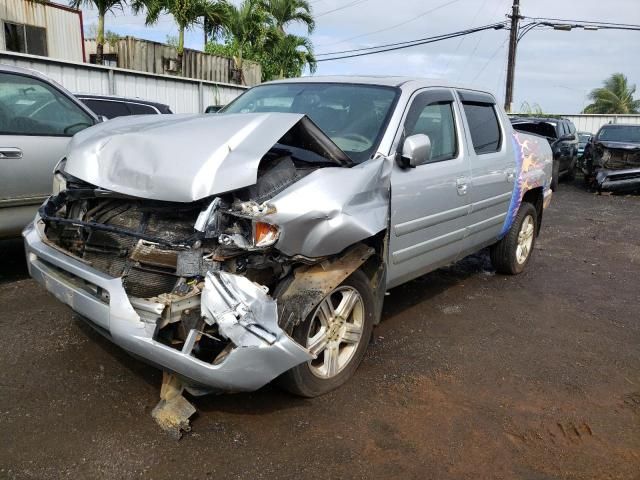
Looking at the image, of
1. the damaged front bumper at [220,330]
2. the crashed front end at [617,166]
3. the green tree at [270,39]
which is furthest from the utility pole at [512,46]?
the damaged front bumper at [220,330]

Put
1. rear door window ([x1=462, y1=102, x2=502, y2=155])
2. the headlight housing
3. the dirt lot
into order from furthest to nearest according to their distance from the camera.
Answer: rear door window ([x1=462, y1=102, x2=502, y2=155]) → the headlight housing → the dirt lot

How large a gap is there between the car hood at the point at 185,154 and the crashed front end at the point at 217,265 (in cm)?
9

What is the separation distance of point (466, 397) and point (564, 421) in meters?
0.55

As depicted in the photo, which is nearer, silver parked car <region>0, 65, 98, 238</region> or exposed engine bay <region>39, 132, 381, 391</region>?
exposed engine bay <region>39, 132, 381, 391</region>

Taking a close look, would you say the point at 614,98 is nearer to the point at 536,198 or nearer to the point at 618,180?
the point at 618,180

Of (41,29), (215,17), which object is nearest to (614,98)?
(215,17)

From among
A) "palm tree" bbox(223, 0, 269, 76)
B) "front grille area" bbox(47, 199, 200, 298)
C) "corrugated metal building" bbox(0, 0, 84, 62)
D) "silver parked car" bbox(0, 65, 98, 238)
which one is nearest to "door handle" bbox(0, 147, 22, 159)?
"silver parked car" bbox(0, 65, 98, 238)

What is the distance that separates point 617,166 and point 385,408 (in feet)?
42.6

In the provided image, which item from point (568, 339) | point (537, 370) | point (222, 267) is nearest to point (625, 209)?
point (568, 339)

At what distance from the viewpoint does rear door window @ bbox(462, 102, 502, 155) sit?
4691 millimetres

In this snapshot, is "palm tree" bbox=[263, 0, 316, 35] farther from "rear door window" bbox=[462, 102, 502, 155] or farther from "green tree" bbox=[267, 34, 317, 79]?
"rear door window" bbox=[462, 102, 502, 155]

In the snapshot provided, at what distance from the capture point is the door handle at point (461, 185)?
424cm

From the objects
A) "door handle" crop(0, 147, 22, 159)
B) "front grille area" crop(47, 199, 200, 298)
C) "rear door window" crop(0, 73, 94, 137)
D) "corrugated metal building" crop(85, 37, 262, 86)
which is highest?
"corrugated metal building" crop(85, 37, 262, 86)

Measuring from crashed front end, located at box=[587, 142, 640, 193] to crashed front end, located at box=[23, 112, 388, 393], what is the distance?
12491 millimetres
